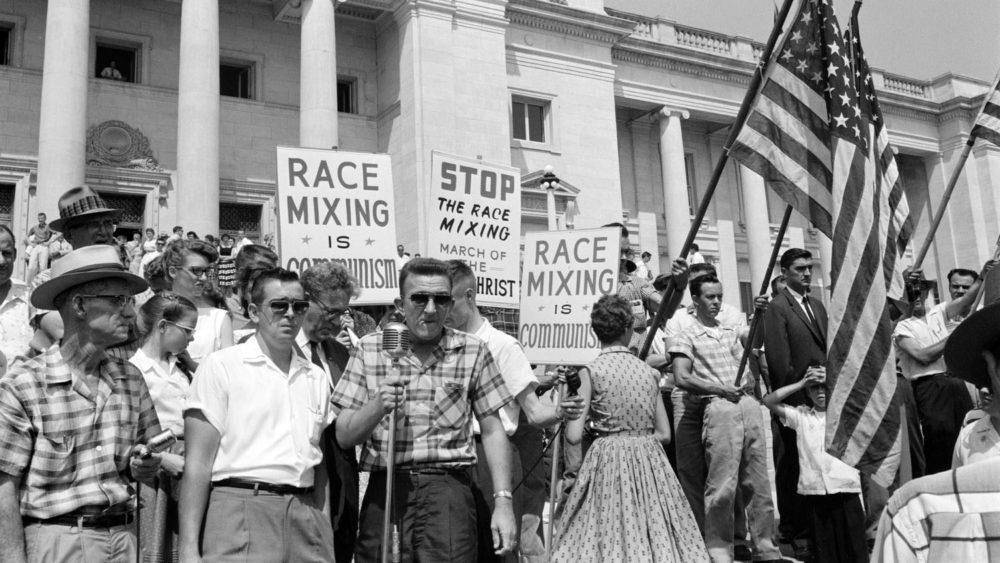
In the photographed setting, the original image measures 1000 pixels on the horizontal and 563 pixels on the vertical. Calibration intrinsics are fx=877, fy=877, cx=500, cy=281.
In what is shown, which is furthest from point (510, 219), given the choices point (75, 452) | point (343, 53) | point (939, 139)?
point (939, 139)

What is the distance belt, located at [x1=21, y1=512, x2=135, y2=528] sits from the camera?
3.23 m

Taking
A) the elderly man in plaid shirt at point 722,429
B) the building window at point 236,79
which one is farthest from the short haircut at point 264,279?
the building window at point 236,79

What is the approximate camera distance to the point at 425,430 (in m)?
3.94

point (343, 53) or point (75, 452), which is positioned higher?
point (343, 53)

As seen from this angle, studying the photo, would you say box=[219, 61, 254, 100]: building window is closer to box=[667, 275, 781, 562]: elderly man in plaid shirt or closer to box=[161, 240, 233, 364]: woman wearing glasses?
box=[161, 240, 233, 364]: woman wearing glasses

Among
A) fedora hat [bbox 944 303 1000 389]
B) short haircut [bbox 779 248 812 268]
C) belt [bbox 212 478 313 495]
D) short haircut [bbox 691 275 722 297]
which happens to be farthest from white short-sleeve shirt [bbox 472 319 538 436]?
short haircut [bbox 779 248 812 268]

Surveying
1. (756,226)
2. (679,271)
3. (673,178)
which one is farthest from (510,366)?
(756,226)

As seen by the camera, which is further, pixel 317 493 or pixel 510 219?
pixel 510 219

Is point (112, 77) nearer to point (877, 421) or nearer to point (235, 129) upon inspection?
point (235, 129)

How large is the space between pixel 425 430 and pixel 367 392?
1.05 ft

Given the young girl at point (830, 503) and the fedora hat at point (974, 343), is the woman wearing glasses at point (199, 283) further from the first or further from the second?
the fedora hat at point (974, 343)

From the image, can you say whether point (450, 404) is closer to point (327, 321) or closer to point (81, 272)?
point (327, 321)

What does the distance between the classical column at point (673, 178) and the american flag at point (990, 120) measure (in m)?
21.1

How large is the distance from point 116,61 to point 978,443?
83.1ft
